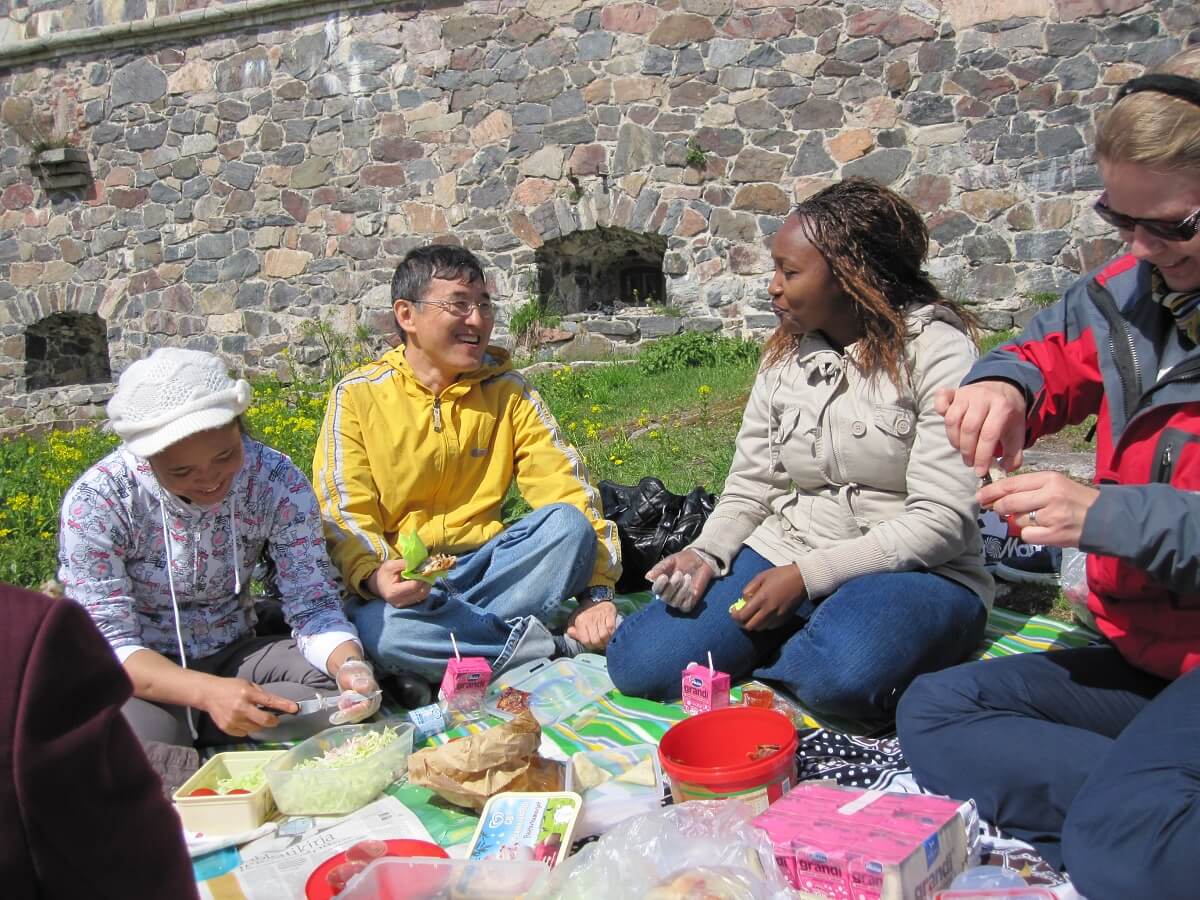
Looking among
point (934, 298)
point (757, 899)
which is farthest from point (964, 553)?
point (757, 899)

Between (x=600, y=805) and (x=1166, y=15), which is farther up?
(x=1166, y=15)

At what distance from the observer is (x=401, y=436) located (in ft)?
10.7

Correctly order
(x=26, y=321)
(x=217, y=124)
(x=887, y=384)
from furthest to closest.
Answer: (x=26, y=321), (x=217, y=124), (x=887, y=384)

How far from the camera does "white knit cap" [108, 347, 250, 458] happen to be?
2.40 m

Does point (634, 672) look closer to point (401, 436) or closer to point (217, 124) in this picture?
point (401, 436)

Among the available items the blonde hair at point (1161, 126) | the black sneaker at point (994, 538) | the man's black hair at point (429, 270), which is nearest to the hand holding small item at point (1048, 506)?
the blonde hair at point (1161, 126)

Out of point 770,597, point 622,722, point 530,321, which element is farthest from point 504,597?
point 530,321

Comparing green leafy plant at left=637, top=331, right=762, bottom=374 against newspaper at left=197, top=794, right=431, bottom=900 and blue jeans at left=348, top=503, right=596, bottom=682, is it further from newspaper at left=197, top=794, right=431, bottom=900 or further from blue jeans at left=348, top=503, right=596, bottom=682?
newspaper at left=197, top=794, right=431, bottom=900

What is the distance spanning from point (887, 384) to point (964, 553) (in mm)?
498

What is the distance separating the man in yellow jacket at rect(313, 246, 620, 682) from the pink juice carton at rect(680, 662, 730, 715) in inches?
20.2

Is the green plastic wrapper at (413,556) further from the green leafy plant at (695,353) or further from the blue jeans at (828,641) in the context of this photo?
the green leafy plant at (695,353)

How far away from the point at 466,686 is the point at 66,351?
35.0ft

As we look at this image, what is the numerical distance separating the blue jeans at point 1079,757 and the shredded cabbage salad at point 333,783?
118 centimetres

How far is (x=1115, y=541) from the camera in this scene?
1.74 metres
